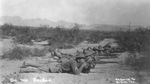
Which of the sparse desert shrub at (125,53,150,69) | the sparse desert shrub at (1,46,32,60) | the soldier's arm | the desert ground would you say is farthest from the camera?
the sparse desert shrub at (1,46,32,60)

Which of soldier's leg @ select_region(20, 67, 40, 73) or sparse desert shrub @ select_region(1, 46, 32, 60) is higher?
sparse desert shrub @ select_region(1, 46, 32, 60)

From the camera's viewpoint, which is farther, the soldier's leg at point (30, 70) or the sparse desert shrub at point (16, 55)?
the sparse desert shrub at point (16, 55)

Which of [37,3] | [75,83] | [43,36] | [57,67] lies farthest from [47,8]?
[43,36]

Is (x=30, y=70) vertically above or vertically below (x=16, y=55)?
below

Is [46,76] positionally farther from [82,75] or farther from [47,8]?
[47,8]

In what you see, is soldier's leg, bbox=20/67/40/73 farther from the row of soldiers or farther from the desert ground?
the desert ground

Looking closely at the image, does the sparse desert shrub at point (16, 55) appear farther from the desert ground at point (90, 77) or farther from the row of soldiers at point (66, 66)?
the row of soldiers at point (66, 66)

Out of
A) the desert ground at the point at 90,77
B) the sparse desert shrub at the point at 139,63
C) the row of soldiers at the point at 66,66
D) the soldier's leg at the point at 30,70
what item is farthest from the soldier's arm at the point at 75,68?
the sparse desert shrub at the point at 139,63

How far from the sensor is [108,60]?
6973mm

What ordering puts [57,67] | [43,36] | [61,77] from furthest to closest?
[43,36] → [57,67] → [61,77]

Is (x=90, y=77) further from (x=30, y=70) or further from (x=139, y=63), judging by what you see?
(x=139, y=63)

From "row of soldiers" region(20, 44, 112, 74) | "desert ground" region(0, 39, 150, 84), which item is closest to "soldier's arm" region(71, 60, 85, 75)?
"row of soldiers" region(20, 44, 112, 74)

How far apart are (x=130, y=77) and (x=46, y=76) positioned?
2.20 meters

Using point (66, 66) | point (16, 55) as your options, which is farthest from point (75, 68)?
point (16, 55)
